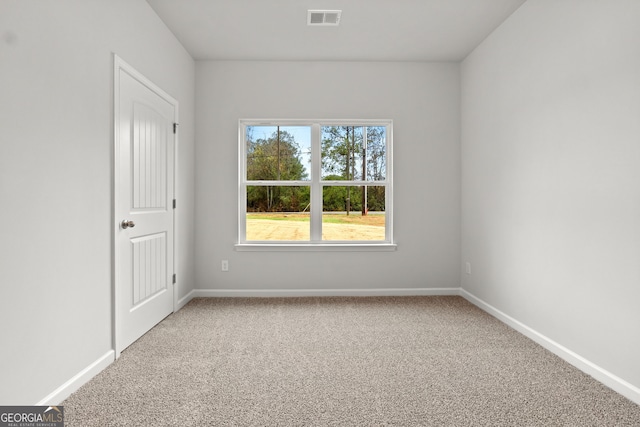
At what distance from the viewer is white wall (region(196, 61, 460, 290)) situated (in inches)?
163

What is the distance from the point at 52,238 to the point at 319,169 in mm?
2803

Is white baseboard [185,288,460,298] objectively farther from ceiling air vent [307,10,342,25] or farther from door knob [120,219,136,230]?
ceiling air vent [307,10,342,25]

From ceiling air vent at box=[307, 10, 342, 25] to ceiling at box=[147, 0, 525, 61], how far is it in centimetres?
5

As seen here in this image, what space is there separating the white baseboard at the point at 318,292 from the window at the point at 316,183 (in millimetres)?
529

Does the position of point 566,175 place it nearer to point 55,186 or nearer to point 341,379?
point 341,379

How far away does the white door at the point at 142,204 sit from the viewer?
2.57 metres

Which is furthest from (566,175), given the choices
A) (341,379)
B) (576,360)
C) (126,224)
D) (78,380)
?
(78,380)

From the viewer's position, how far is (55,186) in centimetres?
193

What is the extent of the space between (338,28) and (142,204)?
2.31 m

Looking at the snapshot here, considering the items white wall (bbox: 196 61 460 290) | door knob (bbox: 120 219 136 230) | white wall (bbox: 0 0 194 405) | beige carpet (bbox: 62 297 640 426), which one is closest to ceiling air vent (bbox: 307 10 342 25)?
white wall (bbox: 196 61 460 290)

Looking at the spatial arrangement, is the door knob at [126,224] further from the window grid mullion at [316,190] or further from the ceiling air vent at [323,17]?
the ceiling air vent at [323,17]

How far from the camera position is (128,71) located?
8.68ft

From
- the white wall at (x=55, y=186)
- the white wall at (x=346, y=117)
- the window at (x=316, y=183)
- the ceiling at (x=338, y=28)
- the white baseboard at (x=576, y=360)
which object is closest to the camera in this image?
the white wall at (x=55, y=186)

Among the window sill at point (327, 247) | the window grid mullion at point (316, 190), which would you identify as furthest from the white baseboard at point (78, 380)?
the window grid mullion at point (316, 190)
